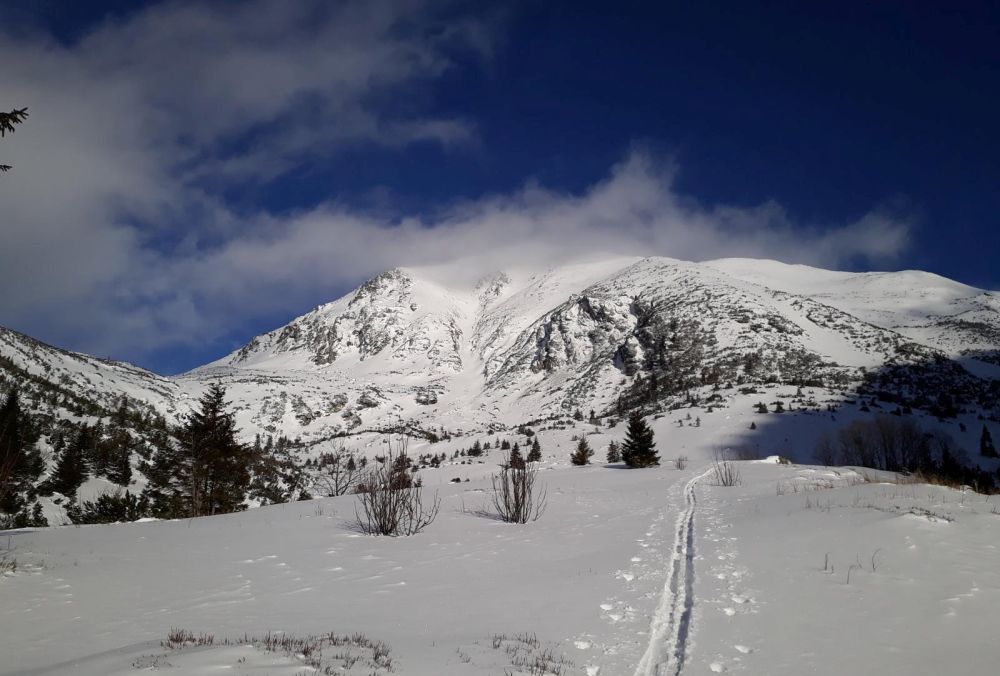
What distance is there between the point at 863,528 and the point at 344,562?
31.1 feet

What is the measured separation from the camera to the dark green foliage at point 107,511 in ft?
68.9

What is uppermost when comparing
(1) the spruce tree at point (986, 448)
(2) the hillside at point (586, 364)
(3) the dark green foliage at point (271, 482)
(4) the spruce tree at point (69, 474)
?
(2) the hillside at point (586, 364)

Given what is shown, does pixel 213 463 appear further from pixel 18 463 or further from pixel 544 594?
pixel 544 594

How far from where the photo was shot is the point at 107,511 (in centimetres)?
2097

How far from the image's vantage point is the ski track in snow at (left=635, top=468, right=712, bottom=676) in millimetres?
4699

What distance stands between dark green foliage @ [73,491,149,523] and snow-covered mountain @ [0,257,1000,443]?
66.0 feet

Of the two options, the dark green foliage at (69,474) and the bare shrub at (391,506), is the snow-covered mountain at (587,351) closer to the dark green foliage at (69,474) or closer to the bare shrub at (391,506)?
the dark green foliage at (69,474)

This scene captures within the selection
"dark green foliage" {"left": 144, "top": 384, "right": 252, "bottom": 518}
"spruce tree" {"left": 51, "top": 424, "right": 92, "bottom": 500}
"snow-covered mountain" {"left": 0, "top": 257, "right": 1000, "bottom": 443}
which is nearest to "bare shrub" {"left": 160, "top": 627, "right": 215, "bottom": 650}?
"dark green foliage" {"left": 144, "top": 384, "right": 252, "bottom": 518}

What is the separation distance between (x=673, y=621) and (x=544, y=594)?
203cm

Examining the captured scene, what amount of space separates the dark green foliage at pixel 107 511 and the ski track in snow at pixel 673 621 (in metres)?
22.2

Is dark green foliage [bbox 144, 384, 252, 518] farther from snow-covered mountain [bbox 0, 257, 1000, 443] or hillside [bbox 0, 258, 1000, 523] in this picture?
snow-covered mountain [bbox 0, 257, 1000, 443]

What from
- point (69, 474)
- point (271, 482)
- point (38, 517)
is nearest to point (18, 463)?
point (38, 517)

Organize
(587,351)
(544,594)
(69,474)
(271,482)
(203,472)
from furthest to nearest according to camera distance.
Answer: (587,351) → (271,482) → (203,472) → (69,474) → (544,594)

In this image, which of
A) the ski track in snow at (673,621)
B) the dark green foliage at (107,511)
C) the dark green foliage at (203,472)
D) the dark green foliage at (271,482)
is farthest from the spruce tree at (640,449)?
the dark green foliage at (107,511)
